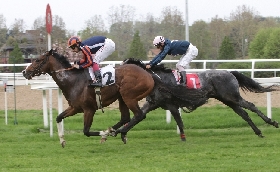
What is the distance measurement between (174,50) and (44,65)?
2351 mm

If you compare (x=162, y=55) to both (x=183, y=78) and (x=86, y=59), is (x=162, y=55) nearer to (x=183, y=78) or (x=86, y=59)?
(x=183, y=78)

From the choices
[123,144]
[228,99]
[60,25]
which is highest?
[60,25]

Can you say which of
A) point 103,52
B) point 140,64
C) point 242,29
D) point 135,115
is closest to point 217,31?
point 242,29

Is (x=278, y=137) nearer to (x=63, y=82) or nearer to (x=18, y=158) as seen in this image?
(x=63, y=82)

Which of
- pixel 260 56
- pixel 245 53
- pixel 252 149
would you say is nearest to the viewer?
pixel 252 149

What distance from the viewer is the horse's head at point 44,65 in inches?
377

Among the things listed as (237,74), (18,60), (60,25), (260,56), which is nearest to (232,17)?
(260,56)

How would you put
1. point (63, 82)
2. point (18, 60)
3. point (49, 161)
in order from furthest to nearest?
point (18, 60), point (63, 82), point (49, 161)

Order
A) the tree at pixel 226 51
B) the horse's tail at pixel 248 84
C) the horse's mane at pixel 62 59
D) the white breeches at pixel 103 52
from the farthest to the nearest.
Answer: the tree at pixel 226 51, the horse's tail at pixel 248 84, the white breeches at pixel 103 52, the horse's mane at pixel 62 59

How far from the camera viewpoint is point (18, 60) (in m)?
35.6

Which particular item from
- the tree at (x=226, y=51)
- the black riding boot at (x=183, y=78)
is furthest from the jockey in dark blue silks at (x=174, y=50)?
the tree at (x=226, y=51)

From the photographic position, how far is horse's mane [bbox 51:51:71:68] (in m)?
9.66

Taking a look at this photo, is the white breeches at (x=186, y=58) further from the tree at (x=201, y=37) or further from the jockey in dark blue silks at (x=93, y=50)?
the tree at (x=201, y=37)

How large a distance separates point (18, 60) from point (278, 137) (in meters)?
27.7
